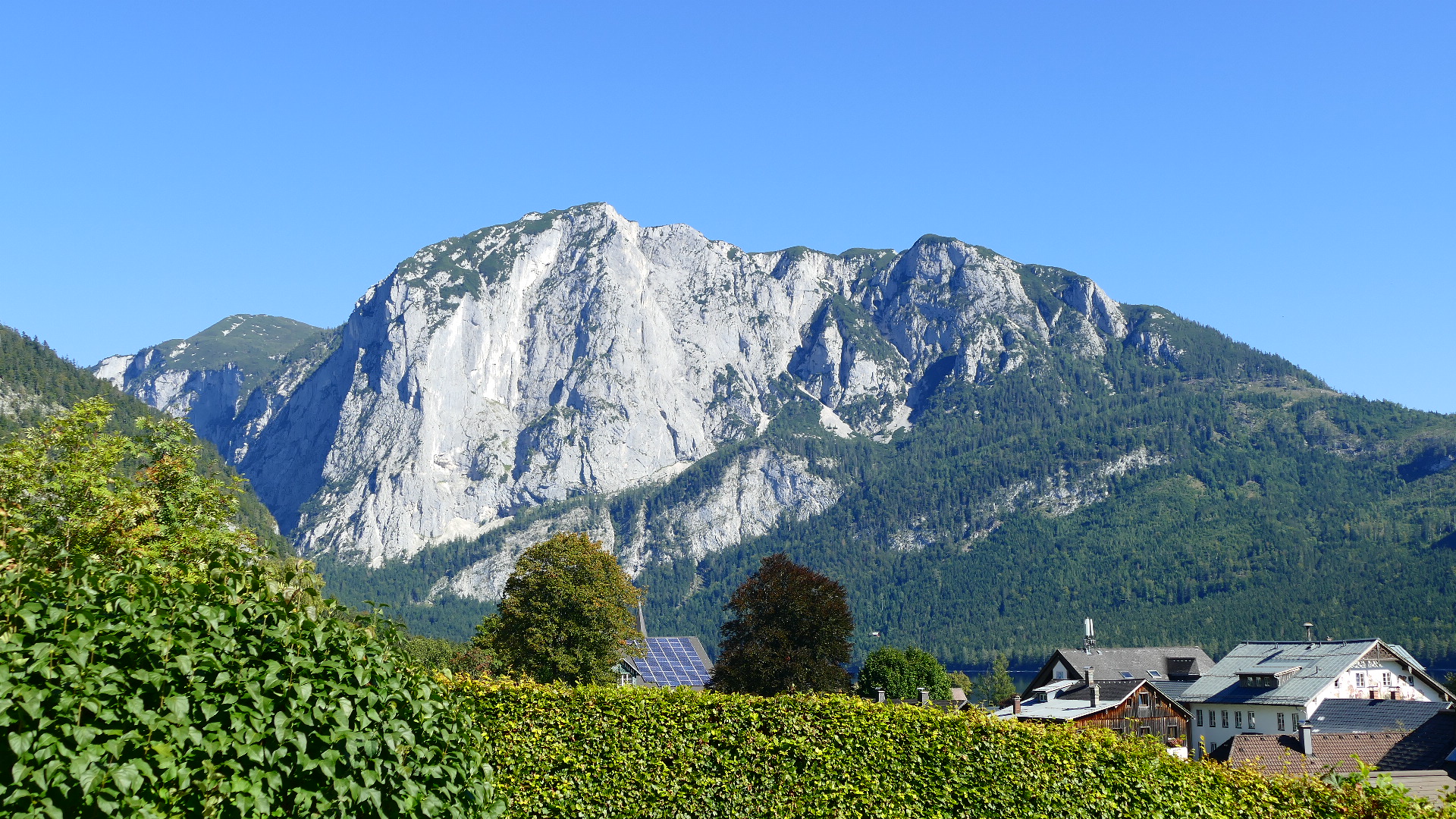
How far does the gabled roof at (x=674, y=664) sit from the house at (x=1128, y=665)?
27066 mm

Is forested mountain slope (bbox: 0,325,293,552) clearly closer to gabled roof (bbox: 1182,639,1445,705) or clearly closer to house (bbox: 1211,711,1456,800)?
gabled roof (bbox: 1182,639,1445,705)

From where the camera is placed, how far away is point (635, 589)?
49125 millimetres

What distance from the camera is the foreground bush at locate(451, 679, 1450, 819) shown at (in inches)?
431

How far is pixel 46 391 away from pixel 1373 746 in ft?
402

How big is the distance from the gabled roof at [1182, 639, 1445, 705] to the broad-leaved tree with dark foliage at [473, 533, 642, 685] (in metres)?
43.4

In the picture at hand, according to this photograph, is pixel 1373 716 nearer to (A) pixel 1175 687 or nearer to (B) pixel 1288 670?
(B) pixel 1288 670

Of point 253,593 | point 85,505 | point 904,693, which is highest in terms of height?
point 85,505

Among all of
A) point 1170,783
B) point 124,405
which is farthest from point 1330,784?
Answer: point 124,405

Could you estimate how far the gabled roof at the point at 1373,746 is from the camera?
34.7m

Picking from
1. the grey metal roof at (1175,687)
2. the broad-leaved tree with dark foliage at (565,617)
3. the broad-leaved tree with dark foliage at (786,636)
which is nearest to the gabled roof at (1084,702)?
the broad-leaved tree with dark foliage at (786,636)

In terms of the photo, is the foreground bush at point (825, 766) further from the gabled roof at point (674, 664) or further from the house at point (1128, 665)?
the house at point (1128, 665)

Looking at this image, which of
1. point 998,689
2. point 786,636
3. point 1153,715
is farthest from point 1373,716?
point 998,689

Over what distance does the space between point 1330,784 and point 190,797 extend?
11824 millimetres

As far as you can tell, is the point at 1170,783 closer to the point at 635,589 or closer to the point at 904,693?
the point at 635,589
